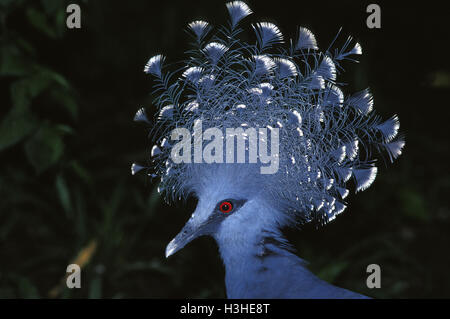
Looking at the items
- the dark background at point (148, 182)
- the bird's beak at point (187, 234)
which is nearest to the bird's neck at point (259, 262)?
the bird's beak at point (187, 234)

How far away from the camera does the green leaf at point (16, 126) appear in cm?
227

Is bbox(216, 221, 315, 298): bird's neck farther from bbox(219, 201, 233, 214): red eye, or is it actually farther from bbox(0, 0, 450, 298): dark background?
bbox(0, 0, 450, 298): dark background

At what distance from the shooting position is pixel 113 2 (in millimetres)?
4129

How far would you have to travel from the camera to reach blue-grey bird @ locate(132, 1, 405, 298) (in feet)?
6.68

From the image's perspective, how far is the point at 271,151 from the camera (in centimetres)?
203

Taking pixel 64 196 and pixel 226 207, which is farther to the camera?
pixel 64 196

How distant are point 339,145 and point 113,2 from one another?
2724mm

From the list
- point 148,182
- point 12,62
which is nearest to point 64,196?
point 148,182

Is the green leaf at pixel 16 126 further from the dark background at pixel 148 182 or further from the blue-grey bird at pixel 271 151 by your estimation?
the blue-grey bird at pixel 271 151

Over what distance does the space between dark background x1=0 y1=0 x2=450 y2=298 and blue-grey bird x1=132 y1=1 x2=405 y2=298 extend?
28.2 inches

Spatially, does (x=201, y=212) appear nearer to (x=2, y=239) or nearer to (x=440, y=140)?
(x=2, y=239)

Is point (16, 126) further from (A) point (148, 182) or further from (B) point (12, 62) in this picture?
(A) point (148, 182)

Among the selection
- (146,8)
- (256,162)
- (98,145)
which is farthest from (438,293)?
(146,8)

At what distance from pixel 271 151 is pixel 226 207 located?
11.1 inches
